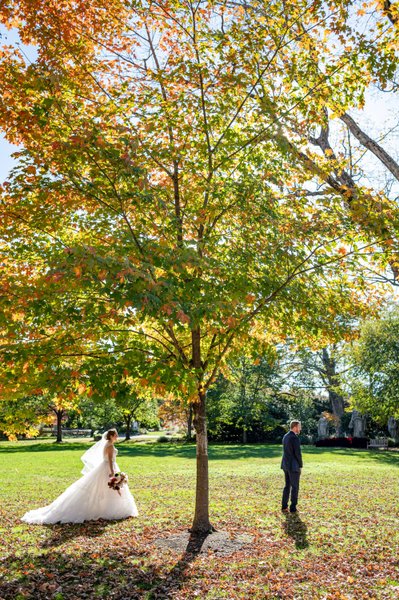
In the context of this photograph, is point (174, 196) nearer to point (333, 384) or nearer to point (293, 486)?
point (293, 486)

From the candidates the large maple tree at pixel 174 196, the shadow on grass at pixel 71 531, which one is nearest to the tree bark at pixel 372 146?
the large maple tree at pixel 174 196

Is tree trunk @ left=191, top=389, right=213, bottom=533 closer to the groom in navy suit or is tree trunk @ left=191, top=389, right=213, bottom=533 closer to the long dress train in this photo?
the long dress train

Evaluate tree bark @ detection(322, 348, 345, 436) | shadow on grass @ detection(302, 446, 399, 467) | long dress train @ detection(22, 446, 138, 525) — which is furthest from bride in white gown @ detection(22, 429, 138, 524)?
tree bark @ detection(322, 348, 345, 436)

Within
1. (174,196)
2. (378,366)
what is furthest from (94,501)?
(378,366)

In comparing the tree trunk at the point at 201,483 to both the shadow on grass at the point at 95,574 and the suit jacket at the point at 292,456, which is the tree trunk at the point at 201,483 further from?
the suit jacket at the point at 292,456

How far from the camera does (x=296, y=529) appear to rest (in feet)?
31.3

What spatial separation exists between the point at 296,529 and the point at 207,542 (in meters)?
2.00

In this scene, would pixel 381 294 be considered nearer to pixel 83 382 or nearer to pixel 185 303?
pixel 185 303

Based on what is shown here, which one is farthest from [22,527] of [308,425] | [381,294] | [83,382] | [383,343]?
[308,425]

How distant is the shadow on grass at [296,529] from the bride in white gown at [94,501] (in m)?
3.13

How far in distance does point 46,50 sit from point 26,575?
7.70 m

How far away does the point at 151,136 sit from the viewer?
884 centimetres

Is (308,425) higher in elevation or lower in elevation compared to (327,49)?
lower

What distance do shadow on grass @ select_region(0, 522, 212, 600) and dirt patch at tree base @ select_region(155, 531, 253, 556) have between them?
67 mm
